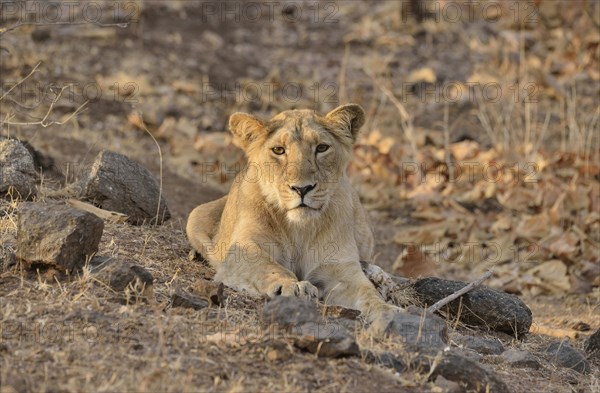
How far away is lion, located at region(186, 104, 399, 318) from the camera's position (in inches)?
255

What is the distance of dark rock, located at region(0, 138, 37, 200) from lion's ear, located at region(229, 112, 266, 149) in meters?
1.66

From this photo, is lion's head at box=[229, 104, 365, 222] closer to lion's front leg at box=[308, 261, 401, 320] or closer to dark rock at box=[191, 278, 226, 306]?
lion's front leg at box=[308, 261, 401, 320]

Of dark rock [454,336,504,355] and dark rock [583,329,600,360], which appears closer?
dark rock [454,336,504,355]

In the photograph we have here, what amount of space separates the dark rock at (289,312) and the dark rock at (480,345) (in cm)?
127

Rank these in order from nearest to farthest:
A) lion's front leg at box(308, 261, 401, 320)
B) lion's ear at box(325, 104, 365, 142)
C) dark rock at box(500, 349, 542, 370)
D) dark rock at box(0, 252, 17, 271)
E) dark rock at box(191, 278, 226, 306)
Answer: dark rock at box(0, 252, 17, 271) → dark rock at box(191, 278, 226, 306) → dark rock at box(500, 349, 542, 370) → lion's front leg at box(308, 261, 401, 320) → lion's ear at box(325, 104, 365, 142)

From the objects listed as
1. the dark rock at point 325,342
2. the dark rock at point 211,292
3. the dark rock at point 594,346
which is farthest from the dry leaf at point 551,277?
the dark rock at point 325,342

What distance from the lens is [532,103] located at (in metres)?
14.3

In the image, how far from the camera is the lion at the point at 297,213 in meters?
6.46

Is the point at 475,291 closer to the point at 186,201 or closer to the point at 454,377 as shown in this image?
the point at 454,377

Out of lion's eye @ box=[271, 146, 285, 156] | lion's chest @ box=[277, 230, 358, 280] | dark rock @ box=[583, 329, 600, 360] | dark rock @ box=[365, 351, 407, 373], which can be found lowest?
dark rock @ box=[583, 329, 600, 360]

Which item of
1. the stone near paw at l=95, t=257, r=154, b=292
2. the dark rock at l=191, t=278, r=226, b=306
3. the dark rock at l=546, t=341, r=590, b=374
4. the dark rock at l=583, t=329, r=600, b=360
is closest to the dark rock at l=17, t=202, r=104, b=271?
the stone near paw at l=95, t=257, r=154, b=292

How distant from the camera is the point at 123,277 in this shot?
5.42 m

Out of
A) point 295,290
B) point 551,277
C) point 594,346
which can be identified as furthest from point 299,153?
point 551,277

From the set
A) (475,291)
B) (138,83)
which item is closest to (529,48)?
(138,83)
